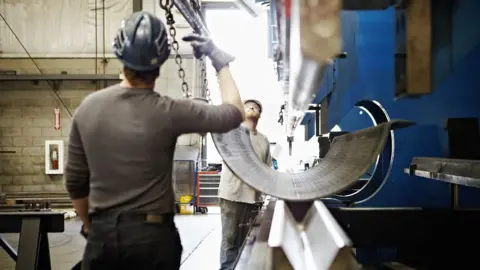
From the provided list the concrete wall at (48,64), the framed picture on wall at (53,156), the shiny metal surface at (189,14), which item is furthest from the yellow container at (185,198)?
the shiny metal surface at (189,14)

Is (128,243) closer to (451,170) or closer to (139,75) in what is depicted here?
(139,75)

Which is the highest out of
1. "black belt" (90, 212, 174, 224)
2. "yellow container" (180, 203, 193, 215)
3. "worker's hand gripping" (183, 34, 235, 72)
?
"worker's hand gripping" (183, 34, 235, 72)

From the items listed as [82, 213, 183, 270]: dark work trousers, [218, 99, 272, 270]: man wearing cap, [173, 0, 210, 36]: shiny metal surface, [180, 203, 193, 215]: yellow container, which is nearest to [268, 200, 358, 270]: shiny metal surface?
[82, 213, 183, 270]: dark work trousers

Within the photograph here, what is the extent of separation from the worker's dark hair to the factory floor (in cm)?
245

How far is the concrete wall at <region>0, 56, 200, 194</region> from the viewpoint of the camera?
762cm

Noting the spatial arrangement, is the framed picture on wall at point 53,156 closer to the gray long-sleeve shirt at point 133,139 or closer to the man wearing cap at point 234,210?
the man wearing cap at point 234,210

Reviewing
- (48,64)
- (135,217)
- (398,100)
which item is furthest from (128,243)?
(48,64)

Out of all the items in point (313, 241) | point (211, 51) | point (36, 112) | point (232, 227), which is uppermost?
point (36, 112)

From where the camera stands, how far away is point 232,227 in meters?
2.70

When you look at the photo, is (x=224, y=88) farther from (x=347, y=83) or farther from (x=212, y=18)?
(x=212, y=18)

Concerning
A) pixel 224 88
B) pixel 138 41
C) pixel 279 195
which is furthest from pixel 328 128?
pixel 138 41

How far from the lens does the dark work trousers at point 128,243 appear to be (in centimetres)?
108

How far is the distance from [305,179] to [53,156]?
20.8ft

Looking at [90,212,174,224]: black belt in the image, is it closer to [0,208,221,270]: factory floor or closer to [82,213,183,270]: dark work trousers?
[82,213,183,270]: dark work trousers
